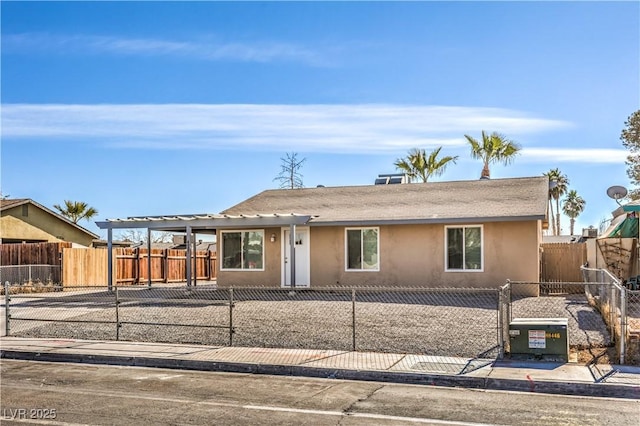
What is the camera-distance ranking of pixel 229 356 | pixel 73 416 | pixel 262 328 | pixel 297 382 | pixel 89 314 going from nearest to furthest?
1. pixel 73 416
2. pixel 297 382
3. pixel 229 356
4. pixel 262 328
5. pixel 89 314

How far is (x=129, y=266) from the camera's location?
35.1 m

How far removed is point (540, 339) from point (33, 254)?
1014 inches

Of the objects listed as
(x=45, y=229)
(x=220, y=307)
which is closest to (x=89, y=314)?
(x=220, y=307)

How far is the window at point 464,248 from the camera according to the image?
2250 centimetres

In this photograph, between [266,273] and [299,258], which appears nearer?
[299,258]

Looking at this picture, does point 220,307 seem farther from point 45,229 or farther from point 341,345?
point 45,229

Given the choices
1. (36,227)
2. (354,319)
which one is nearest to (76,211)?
(36,227)

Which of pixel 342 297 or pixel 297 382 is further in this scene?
pixel 342 297

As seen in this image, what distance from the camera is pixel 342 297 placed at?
71.4ft

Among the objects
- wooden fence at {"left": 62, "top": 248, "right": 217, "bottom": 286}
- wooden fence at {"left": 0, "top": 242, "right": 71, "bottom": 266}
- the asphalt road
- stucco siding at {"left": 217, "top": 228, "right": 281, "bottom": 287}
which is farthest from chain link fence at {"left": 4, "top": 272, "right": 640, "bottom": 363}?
wooden fence at {"left": 62, "top": 248, "right": 217, "bottom": 286}

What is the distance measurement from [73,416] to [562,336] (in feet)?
25.8

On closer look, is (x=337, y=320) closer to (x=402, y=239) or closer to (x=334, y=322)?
(x=334, y=322)

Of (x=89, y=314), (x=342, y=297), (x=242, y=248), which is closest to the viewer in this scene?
(x=89, y=314)

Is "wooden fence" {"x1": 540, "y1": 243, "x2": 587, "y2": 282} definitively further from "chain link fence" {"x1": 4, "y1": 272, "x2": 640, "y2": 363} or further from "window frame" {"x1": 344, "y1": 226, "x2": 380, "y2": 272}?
"window frame" {"x1": 344, "y1": 226, "x2": 380, "y2": 272}
